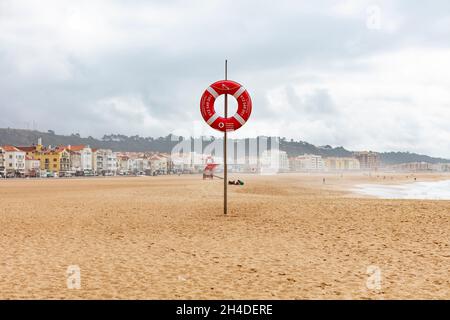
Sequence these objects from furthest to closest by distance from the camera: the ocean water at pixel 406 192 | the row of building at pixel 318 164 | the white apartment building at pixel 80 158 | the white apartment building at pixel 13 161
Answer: the row of building at pixel 318 164
the white apartment building at pixel 80 158
the white apartment building at pixel 13 161
the ocean water at pixel 406 192

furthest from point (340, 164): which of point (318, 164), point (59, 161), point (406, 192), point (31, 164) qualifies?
point (406, 192)

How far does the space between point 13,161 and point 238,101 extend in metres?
73.1

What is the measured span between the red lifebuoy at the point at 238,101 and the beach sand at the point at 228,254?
8.48 feet

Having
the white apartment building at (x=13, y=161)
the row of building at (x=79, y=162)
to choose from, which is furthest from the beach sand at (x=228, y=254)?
the white apartment building at (x=13, y=161)

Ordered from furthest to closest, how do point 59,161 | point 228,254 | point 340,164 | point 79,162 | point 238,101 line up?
point 340,164 < point 79,162 < point 59,161 < point 238,101 < point 228,254

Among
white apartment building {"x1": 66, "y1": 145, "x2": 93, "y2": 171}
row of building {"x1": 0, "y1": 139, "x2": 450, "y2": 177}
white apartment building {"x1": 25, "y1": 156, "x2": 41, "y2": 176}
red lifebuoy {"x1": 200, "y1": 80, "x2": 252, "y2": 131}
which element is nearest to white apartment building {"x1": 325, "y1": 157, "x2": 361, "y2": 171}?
row of building {"x1": 0, "y1": 139, "x2": 450, "y2": 177}

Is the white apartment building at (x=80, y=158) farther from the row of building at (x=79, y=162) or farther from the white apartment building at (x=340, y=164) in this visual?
the white apartment building at (x=340, y=164)

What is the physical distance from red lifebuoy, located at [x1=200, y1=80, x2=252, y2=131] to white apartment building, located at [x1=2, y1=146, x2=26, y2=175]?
230 ft

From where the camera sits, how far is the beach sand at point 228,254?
4.52 m

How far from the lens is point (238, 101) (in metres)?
10.7

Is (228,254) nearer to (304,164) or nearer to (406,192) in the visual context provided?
(406,192)
